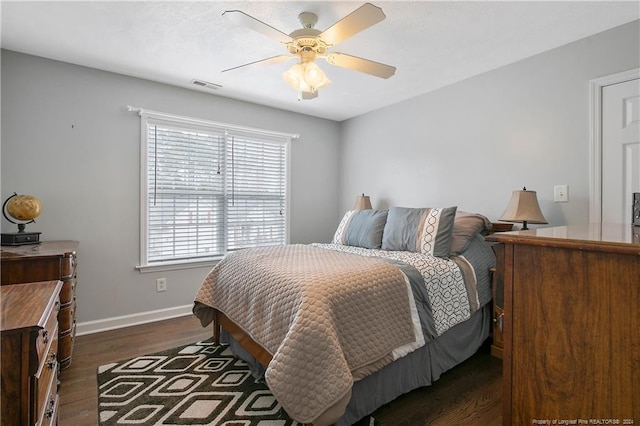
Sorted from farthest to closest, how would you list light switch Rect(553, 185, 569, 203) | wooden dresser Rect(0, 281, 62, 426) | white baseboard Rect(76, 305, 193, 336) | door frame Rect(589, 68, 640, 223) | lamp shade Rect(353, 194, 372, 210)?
lamp shade Rect(353, 194, 372, 210)
white baseboard Rect(76, 305, 193, 336)
light switch Rect(553, 185, 569, 203)
door frame Rect(589, 68, 640, 223)
wooden dresser Rect(0, 281, 62, 426)

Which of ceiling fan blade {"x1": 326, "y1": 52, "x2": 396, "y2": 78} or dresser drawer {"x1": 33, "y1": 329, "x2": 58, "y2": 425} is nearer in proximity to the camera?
dresser drawer {"x1": 33, "y1": 329, "x2": 58, "y2": 425}

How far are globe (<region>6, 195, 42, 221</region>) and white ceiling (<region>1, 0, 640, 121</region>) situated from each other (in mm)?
1217

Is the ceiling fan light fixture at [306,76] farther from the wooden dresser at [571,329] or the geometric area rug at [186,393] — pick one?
the geometric area rug at [186,393]

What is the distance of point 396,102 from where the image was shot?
371 cm

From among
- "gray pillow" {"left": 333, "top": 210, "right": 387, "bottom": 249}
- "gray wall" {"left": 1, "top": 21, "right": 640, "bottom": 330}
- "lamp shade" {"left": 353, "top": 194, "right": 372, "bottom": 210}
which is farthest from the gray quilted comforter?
"lamp shade" {"left": 353, "top": 194, "right": 372, "bottom": 210}

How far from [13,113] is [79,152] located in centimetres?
50

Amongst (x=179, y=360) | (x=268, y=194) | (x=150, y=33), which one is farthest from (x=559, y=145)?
(x=179, y=360)

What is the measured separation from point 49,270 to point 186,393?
3.92 ft

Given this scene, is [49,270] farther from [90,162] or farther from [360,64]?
[360,64]

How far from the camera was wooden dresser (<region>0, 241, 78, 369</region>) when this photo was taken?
1932 mm

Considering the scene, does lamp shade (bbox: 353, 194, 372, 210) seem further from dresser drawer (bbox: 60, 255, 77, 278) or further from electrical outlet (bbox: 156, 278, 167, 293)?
dresser drawer (bbox: 60, 255, 77, 278)

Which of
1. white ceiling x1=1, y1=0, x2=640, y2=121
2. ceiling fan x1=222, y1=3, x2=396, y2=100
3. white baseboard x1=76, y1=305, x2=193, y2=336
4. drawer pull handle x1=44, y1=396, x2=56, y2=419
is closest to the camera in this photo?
drawer pull handle x1=44, y1=396, x2=56, y2=419

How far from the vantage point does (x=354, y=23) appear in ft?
5.40

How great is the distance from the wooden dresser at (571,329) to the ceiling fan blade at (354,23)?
1.24 meters
